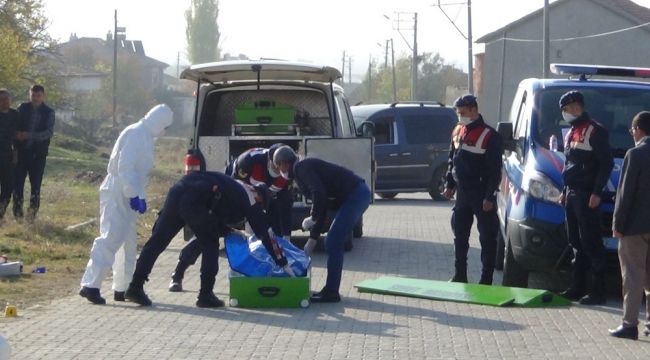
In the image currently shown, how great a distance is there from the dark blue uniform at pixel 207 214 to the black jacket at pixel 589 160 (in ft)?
9.01

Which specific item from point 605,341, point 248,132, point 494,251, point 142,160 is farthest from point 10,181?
point 605,341

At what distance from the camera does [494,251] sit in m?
12.4

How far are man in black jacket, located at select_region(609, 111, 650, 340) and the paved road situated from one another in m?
0.29

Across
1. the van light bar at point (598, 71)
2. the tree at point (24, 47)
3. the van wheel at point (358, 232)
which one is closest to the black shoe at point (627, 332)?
the van light bar at point (598, 71)

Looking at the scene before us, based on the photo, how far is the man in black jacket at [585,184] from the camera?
437 inches

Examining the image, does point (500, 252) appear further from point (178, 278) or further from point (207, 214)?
point (207, 214)

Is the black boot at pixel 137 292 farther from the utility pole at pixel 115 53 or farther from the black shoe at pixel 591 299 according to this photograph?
the utility pole at pixel 115 53

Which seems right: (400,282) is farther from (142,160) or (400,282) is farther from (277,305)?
(142,160)

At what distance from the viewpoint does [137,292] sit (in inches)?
440

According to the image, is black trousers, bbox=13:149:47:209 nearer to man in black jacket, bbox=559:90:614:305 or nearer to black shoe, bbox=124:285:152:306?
black shoe, bbox=124:285:152:306

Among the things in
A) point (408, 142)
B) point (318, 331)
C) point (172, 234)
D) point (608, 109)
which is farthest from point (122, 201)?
point (408, 142)

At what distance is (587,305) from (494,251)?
4.25 ft

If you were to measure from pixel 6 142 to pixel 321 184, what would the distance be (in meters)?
6.75

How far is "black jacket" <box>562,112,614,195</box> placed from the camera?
36.5 ft
